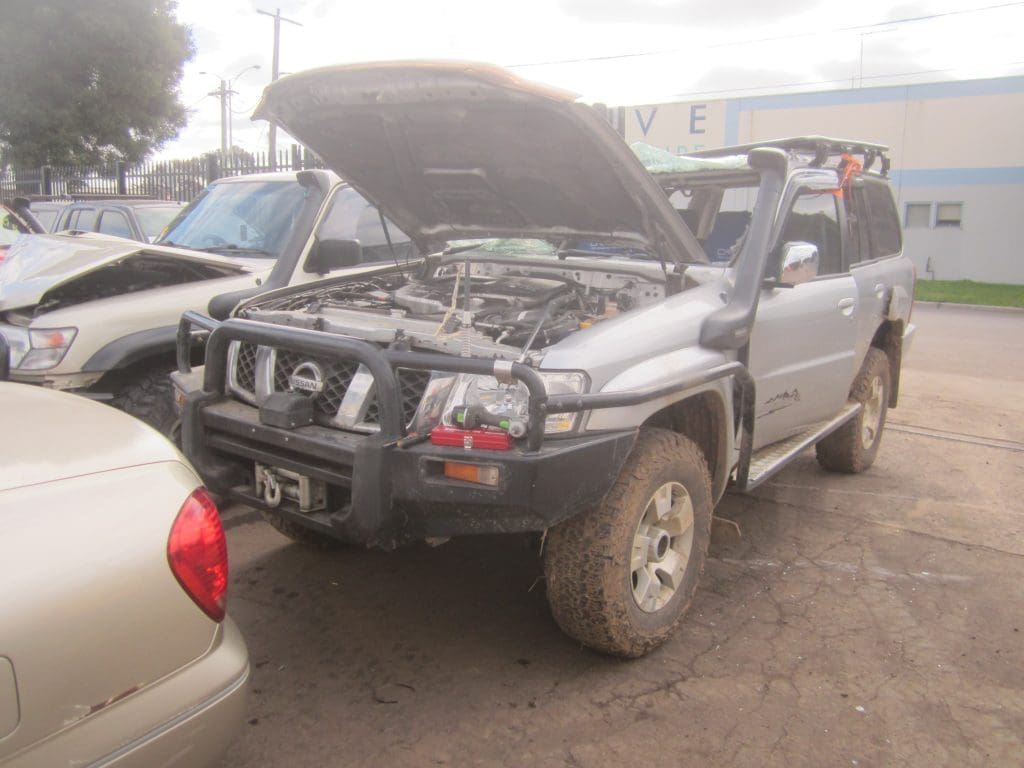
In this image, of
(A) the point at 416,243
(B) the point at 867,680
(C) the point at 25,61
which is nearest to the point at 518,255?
(A) the point at 416,243

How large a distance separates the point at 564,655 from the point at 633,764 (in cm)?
71

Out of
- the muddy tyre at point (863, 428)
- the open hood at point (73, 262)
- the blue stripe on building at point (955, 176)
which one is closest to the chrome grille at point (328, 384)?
the open hood at point (73, 262)

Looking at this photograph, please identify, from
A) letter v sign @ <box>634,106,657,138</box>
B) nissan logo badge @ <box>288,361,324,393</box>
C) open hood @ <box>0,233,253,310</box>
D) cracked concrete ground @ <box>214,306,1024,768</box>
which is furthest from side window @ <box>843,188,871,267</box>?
letter v sign @ <box>634,106,657,138</box>

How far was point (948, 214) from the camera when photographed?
81.7 feet

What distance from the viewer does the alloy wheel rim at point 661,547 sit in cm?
333

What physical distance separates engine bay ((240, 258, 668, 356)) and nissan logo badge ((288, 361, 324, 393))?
0.24m

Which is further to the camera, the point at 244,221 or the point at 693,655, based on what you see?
the point at 244,221

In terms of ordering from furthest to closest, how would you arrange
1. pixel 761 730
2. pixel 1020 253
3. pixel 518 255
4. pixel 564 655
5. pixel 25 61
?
pixel 1020 253, pixel 25 61, pixel 518 255, pixel 564 655, pixel 761 730

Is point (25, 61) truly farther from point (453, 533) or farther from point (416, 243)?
point (453, 533)

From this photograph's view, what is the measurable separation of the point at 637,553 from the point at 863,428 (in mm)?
3126

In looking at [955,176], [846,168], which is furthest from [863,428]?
[955,176]

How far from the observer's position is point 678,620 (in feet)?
11.5

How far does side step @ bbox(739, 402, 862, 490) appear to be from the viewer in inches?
162

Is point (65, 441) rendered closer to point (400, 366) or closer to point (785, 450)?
point (400, 366)
